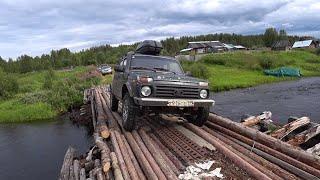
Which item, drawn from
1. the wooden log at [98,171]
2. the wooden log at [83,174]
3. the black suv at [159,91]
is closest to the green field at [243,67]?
the black suv at [159,91]

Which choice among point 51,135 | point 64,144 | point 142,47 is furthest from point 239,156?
point 51,135

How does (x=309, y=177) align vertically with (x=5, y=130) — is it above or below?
above

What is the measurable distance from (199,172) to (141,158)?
1.87 metres

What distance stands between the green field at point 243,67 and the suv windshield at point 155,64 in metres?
28.6

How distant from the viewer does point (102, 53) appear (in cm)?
10931

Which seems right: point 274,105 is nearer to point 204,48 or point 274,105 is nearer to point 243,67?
point 243,67

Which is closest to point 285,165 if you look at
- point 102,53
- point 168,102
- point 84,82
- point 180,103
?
point 180,103

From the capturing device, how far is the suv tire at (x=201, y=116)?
12.6 metres

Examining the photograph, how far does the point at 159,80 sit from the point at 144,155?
2.37 metres

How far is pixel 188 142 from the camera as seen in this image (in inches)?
431

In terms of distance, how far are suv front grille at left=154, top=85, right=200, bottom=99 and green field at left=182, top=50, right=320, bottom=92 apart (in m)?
30.4

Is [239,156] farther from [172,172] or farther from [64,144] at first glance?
[64,144]

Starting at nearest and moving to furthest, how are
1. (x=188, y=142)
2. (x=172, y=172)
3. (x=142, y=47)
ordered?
(x=172, y=172)
(x=188, y=142)
(x=142, y=47)

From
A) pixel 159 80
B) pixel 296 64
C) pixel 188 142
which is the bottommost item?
pixel 296 64
